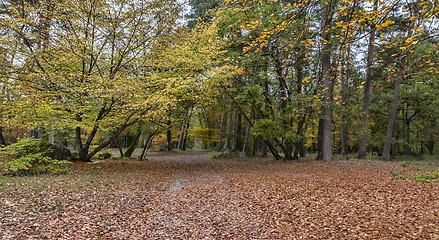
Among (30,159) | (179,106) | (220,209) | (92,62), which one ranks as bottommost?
(220,209)

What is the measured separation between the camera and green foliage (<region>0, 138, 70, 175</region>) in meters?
8.01

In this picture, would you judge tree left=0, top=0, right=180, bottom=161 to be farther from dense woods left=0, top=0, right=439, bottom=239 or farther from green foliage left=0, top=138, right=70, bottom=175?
green foliage left=0, top=138, right=70, bottom=175

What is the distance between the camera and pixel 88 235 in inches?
176

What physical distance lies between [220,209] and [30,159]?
7.06 m

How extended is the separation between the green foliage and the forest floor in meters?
0.80

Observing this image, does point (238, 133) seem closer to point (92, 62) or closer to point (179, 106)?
point (179, 106)

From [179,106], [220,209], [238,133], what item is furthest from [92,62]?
[238,133]

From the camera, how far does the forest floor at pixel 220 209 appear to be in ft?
15.0

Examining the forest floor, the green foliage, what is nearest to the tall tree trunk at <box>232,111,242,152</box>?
the forest floor

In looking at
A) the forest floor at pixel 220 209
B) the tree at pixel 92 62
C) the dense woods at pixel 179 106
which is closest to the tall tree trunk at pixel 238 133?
the dense woods at pixel 179 106

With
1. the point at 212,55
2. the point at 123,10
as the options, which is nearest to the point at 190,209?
the point at 212,55

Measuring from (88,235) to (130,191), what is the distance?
3.00 meters

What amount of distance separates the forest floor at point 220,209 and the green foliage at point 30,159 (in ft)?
2.62

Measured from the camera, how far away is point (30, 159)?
8.23 metres
